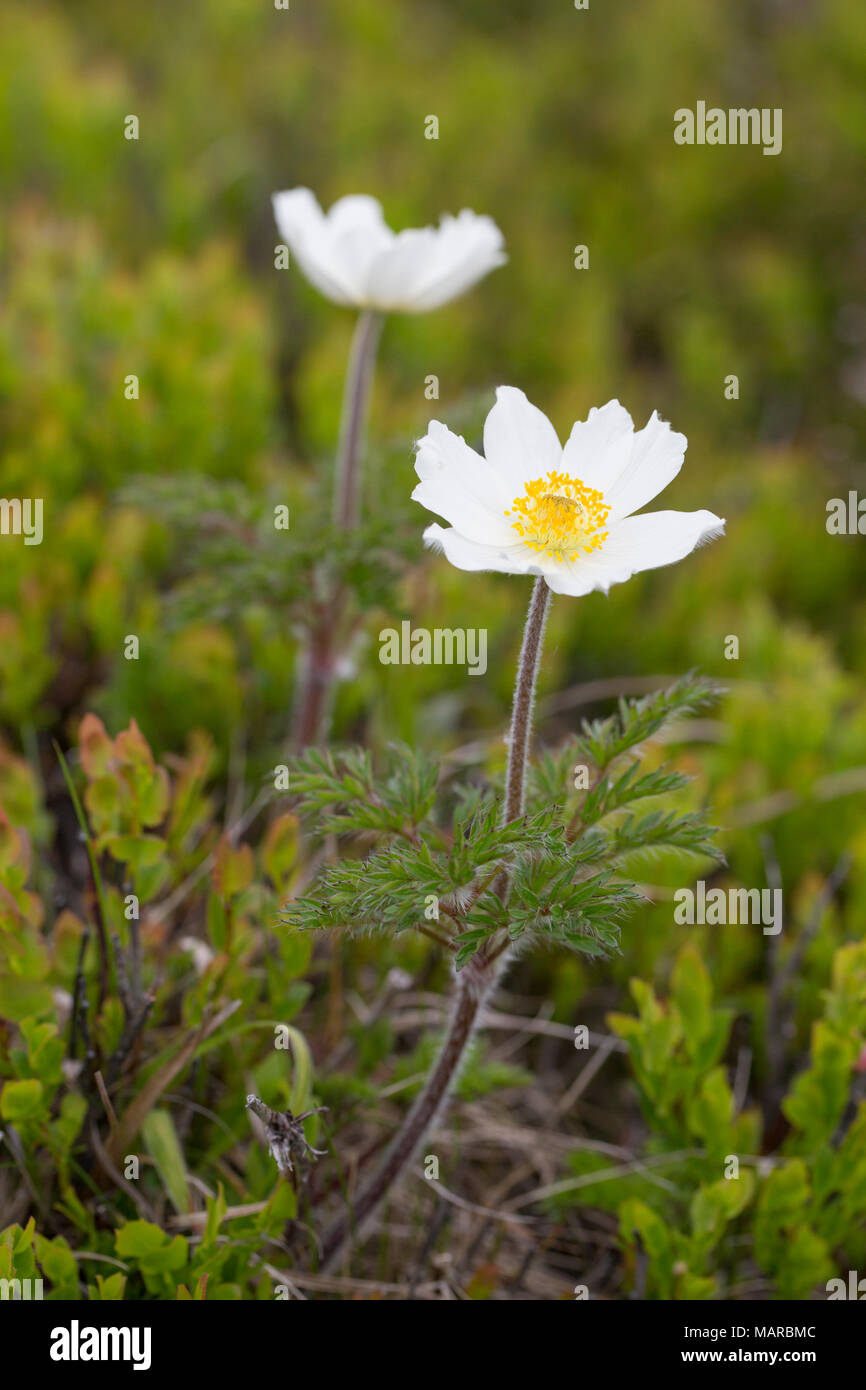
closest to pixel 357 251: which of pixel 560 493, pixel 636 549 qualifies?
pixel 560 493

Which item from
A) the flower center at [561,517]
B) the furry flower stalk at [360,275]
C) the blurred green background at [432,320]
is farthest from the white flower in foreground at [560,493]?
the furry flower stalk at [360,275]

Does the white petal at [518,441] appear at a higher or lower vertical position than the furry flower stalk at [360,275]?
lower

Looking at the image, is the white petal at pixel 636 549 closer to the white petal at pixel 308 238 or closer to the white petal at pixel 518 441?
the white petal at pixel 518 441

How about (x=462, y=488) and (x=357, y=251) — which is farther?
(x=357, y=251)

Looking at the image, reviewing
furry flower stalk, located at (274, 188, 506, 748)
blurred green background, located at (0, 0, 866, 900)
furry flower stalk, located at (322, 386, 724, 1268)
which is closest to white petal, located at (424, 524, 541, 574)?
furry flower stalk, located at (322, 386, 724, 1268)

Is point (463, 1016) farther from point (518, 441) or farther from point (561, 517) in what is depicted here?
point (518, 441)

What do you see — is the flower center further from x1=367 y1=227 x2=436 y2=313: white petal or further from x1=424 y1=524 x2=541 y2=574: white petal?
x1=367 y1=227 x2=436 y2=313: white petal

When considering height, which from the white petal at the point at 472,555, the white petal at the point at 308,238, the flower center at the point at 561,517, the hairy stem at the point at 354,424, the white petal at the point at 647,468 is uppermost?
the white petal at the point at 308,238
